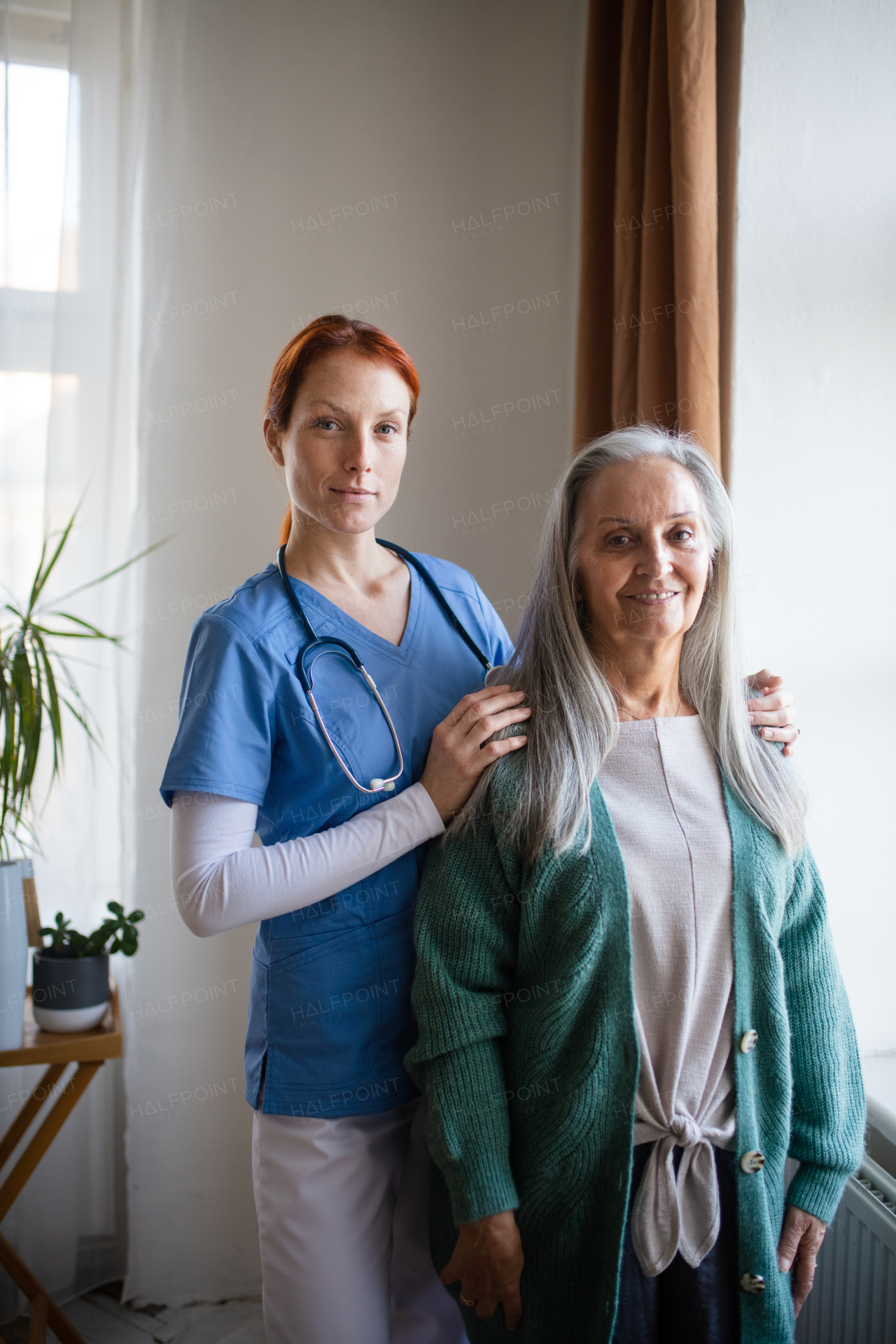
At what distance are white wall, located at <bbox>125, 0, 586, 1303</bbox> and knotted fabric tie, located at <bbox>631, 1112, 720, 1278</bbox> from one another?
51.6 inches


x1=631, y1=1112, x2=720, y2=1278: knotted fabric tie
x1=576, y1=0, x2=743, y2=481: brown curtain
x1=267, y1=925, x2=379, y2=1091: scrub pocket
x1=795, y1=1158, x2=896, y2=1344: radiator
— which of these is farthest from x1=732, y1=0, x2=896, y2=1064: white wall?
x1=267, y1=925, x2=379, y2=1091: scrub pocket

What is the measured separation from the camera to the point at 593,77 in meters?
1.90

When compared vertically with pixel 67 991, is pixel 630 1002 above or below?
above

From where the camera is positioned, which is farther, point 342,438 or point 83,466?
point 83,466

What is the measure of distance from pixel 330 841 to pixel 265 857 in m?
0.08

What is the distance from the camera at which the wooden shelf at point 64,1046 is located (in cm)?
171

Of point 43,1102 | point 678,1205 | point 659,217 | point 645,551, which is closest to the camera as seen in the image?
point 678,1205

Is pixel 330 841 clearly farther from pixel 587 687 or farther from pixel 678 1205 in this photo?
pixel 678 1205

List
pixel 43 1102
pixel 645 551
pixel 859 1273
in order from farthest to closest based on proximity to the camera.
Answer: pixel 43 1102 → pixel 859 1273 → pixel 645 551

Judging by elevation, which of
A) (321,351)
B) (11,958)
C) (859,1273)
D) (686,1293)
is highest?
(321,351)

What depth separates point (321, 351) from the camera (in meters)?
1.30

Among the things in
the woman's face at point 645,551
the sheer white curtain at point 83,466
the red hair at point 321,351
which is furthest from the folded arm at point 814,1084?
the sheer white curtain at point 83,466

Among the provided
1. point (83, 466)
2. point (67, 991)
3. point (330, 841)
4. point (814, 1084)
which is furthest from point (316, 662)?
point (83, 466)

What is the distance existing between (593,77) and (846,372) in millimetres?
842
